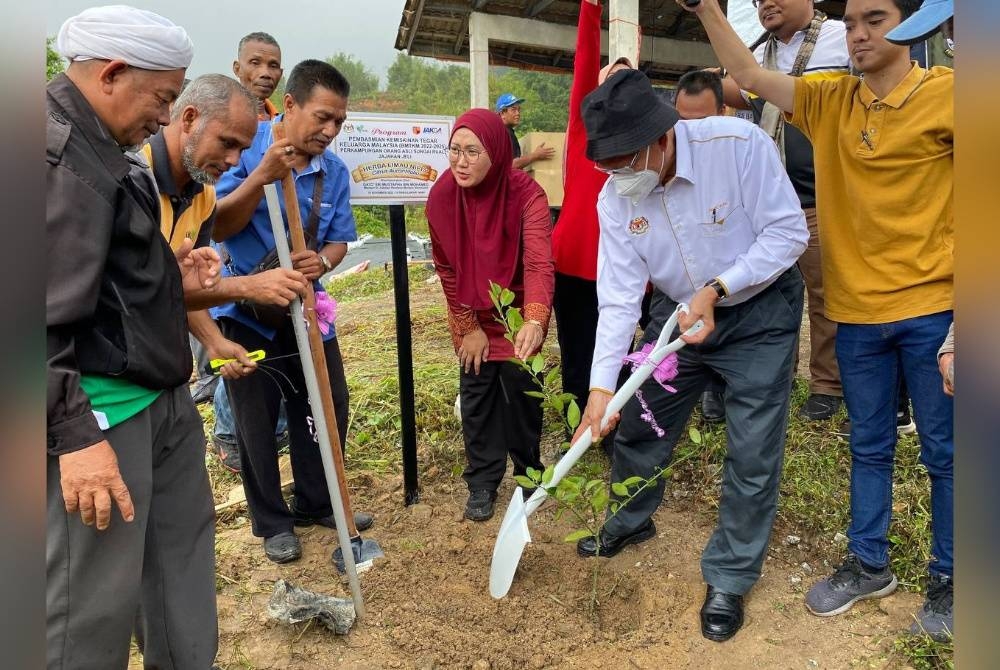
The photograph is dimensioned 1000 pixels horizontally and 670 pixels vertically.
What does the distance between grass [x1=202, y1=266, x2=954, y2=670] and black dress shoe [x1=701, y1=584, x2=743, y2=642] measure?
1.63 feet

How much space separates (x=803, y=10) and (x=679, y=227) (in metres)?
1.66

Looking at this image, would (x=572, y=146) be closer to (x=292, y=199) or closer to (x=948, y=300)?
(x=292, y=199)

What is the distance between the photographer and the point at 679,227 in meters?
2.39

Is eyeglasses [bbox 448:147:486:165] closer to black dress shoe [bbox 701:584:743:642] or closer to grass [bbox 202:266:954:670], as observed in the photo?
grass [bbox 202:266:954:670]

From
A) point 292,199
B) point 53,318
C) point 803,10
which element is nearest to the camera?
point 53,318

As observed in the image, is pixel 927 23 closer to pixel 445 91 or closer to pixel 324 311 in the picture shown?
pixel 324 311

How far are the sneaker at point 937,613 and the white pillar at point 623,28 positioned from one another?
4.64m

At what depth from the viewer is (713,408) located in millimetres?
3838

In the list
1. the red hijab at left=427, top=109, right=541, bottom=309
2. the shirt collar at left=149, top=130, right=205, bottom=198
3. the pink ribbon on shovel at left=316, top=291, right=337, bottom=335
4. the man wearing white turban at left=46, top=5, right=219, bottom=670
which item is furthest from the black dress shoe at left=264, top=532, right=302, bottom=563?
the shirt collar at left=149, top=130, right=205, bottom=198

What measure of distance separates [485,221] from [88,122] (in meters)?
1.78

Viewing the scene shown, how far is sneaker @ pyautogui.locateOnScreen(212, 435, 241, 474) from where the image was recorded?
4.12 m

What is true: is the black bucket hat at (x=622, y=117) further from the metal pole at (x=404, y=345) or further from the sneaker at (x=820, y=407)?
the sneaker at (x=820, y=407)
